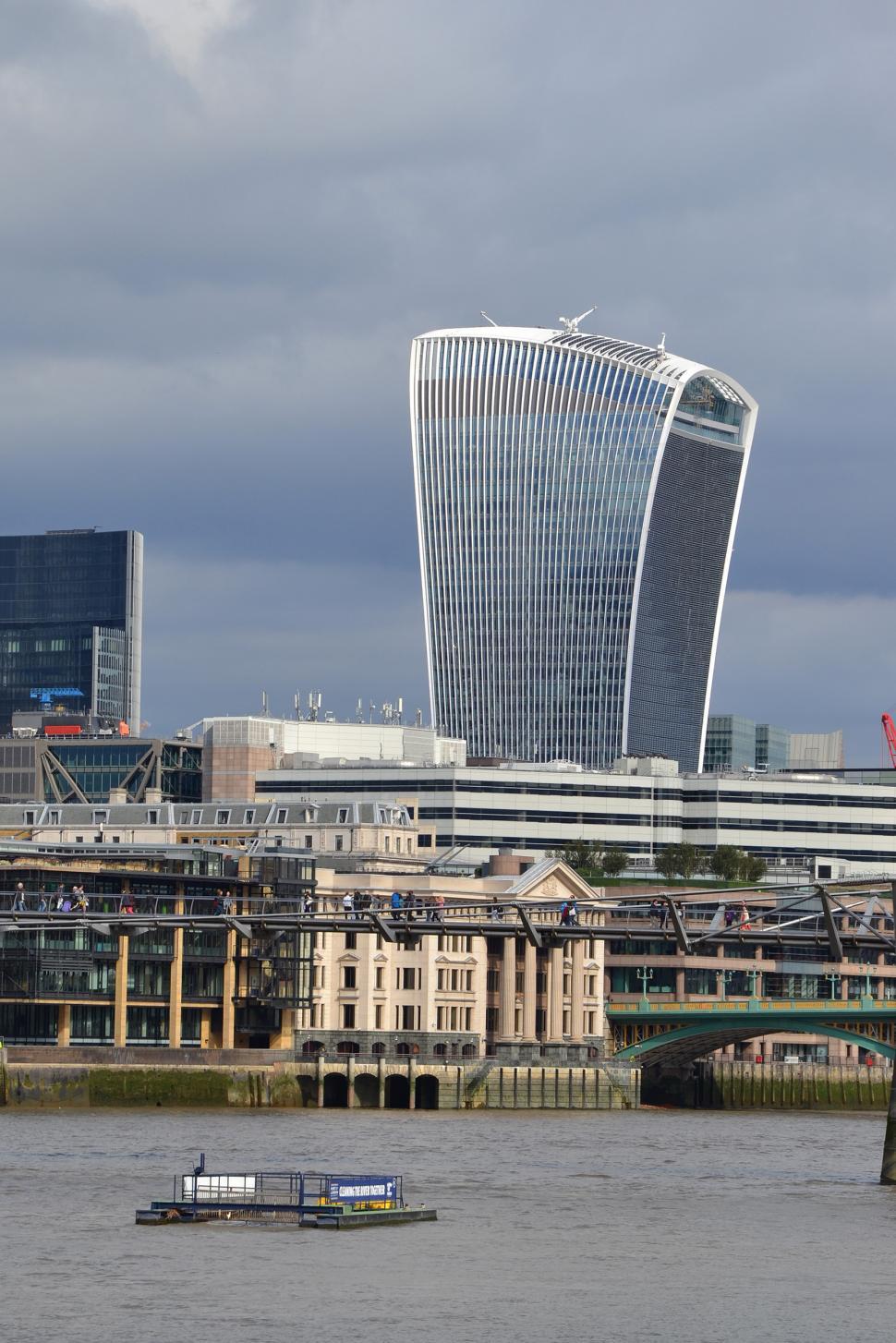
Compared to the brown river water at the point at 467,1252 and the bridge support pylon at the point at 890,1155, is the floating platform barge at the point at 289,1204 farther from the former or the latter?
the bridge support pylon at the point at 890,1155

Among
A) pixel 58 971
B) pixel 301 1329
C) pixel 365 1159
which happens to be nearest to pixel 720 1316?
pixel 301 1329

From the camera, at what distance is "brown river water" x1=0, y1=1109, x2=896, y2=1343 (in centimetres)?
8206

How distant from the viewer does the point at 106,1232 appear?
323 ft

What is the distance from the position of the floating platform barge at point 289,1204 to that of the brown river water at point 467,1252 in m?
1.20

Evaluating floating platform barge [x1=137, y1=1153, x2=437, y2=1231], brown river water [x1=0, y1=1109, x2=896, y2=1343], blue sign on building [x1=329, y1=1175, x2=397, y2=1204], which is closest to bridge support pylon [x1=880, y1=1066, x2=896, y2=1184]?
brown river water [x1=0, y1=1109, x2=896, y2=1343]

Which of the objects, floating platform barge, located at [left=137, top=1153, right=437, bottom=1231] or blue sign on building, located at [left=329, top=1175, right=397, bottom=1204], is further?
blue sign on building, located at [left=329, top=1175, right=397, bottom=1204]

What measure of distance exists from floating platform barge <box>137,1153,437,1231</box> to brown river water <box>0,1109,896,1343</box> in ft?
3.95

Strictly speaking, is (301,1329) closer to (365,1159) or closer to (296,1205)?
(296,1205)

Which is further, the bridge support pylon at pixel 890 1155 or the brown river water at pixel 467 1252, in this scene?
the bridge support pylon at pixel 890 1155

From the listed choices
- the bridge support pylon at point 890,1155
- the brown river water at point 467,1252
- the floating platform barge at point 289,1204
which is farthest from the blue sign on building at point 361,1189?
the bridge support pylon at point 890,1155

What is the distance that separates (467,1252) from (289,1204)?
9.83 meters

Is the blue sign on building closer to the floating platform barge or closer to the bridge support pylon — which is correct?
the floating platform barge

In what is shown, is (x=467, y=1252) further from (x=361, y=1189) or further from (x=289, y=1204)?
(x=289, y=1204)

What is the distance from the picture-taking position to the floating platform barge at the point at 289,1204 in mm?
101188
